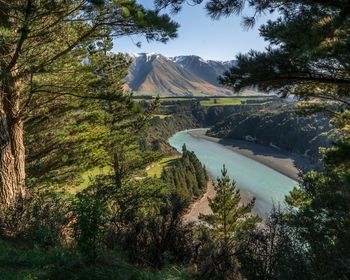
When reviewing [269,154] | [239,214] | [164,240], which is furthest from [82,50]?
[269,154]

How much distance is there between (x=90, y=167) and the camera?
49.6ft

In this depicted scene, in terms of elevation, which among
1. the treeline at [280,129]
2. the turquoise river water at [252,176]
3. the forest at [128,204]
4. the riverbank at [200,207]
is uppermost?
the forest at [128,204]

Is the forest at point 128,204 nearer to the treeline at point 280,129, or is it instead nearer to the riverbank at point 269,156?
the riverbank at point 269,156

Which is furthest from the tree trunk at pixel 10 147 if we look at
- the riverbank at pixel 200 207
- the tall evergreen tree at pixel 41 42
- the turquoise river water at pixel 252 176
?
the riverbank at pixel 200 207

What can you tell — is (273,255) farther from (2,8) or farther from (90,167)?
(90,167)

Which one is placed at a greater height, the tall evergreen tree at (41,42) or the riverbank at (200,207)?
the tall evergreen tree at (41,42)

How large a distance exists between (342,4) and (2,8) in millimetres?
6646

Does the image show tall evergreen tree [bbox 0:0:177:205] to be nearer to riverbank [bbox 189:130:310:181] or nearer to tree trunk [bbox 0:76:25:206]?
tree trunk [bbox 0:76:25:206]

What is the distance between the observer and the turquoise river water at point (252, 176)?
59.9m

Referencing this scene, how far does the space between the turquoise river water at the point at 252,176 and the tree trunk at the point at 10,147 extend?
38.9 m

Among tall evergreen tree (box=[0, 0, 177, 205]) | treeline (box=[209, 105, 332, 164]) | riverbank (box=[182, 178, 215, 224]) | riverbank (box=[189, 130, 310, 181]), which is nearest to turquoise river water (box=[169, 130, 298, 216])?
riverbank (box=[189, 130, 310, 181])

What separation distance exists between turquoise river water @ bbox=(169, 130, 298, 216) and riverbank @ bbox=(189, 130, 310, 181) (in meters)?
2.29

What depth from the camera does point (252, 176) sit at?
78438mm

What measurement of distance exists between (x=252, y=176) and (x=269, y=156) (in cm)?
3413
